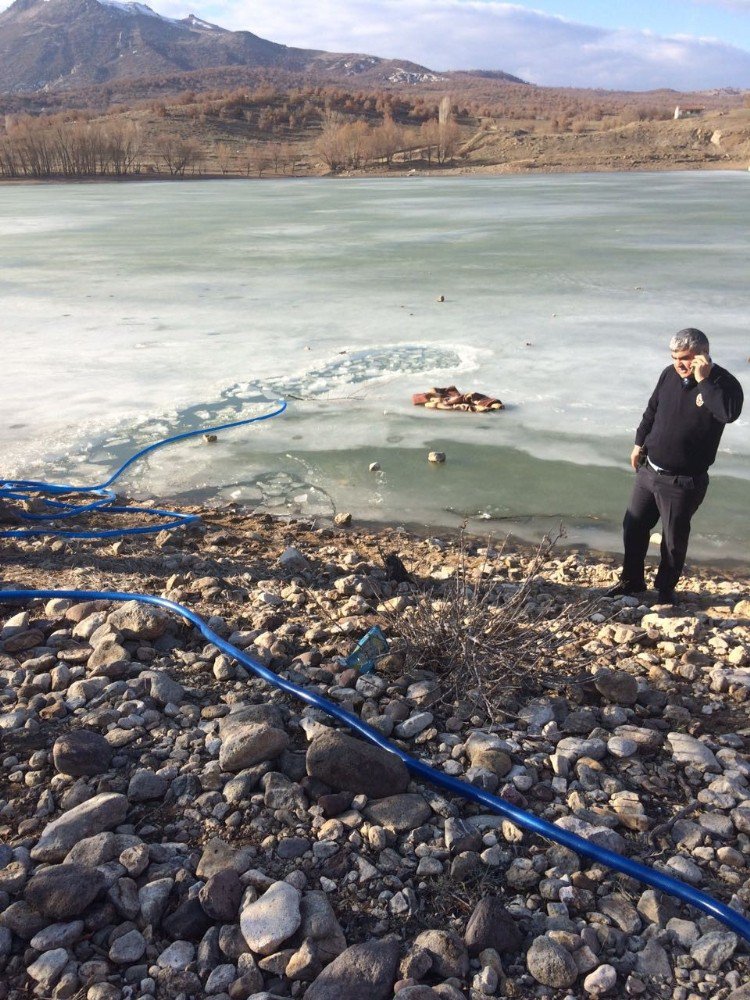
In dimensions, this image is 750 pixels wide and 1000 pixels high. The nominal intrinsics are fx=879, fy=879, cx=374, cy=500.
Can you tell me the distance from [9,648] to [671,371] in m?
3.22

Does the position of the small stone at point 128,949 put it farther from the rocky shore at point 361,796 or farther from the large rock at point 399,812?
the large rock at point 399,812

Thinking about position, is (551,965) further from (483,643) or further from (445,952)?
(483,643)

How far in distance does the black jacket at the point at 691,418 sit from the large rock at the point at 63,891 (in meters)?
3.02

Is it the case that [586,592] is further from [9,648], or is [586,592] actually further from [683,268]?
[683,268]

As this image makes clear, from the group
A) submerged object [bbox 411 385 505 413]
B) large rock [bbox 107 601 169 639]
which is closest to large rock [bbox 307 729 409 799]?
large rock [bbox 107 601 169 639]

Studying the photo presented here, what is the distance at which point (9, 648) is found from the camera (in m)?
3.68

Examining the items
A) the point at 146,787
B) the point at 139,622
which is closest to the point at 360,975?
the point at 146,787

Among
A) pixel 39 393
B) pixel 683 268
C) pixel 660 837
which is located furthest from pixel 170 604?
pixel 683 268

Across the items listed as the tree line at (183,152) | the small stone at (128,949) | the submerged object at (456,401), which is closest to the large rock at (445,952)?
the small stone at (128,949)

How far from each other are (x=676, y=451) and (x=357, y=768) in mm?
2232

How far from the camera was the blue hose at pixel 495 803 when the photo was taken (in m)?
2.35

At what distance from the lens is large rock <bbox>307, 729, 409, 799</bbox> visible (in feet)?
9.11

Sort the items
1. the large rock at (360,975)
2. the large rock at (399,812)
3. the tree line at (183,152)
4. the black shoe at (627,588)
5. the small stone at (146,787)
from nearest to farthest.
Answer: the large rock at (360,975) → the large rock at (399,812) → the small stone at (146,787) → the black shoe at (627,588) → the tree line at (183,152)

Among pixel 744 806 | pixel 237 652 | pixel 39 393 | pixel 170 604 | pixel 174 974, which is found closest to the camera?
pixel 174 974
